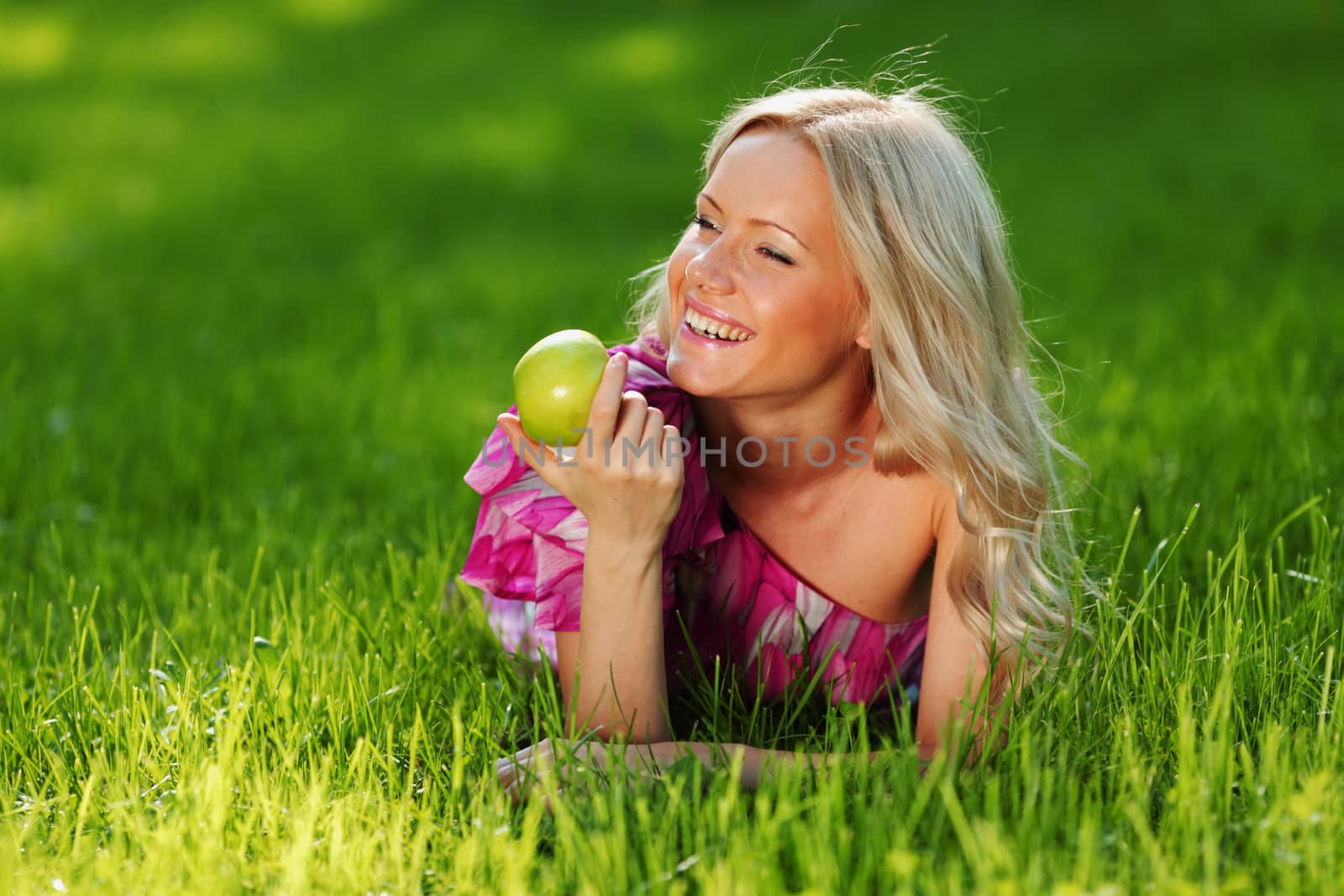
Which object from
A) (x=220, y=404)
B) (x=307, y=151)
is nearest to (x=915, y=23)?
(x=307, y=151)

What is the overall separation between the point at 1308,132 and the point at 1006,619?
6.86 meters

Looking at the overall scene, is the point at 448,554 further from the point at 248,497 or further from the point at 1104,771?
the point at 1104,771

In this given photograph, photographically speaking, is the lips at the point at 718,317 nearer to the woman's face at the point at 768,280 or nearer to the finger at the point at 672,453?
the woman's face at the point at 768,280

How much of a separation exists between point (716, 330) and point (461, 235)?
5015 millimetres

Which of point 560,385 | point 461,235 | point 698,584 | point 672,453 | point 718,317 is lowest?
point 698,584

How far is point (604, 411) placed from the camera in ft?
7.98

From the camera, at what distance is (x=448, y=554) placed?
3160 mm

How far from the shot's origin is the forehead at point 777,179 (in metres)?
2.52

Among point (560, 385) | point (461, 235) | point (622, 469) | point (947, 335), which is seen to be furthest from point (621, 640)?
point (461, 235)

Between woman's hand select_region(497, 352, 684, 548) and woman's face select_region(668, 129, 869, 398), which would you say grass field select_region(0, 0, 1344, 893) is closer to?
woman's hand select_region(497, 352, 684, 548)

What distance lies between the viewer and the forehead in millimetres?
2516

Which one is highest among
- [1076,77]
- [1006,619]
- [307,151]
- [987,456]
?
[1076,77]

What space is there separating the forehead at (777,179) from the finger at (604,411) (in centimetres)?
39

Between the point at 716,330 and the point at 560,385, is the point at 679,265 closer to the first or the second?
the point at 716,330
